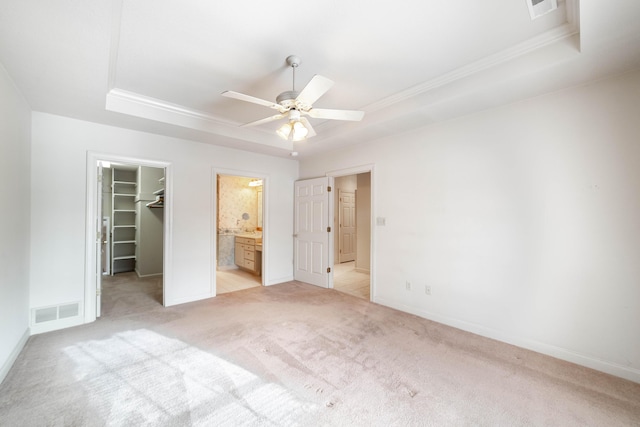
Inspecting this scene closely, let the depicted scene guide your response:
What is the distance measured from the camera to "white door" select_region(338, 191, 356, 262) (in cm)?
726

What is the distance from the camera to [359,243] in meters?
6.33

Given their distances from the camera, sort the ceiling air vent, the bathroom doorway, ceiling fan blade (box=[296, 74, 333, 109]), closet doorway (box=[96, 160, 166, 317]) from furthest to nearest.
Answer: the bathroom doorway → closet doorway (box=[96, 160, 166, 317]) → ceiling fan blade (box=[296, 74, 333, 109]) → the ceiling air vent

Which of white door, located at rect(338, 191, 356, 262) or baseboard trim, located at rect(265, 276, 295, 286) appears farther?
white door, located at rect(338, 191, 356, 262)

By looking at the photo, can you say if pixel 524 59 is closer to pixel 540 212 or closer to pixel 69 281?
pixel 540 212

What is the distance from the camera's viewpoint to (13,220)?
242 cm

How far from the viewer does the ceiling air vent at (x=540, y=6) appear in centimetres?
174

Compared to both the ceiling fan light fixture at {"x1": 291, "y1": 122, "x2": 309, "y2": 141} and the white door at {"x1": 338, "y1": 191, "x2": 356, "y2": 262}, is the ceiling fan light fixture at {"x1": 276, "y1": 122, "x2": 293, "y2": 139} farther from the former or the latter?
the white door at {"x1": 338, "y1": 191, "x2": 356, "y2": 262}

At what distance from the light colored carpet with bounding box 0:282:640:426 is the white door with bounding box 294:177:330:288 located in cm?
173

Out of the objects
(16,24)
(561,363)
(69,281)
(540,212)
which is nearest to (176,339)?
(69,281)

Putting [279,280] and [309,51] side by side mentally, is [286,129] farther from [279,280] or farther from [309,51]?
[279,280]

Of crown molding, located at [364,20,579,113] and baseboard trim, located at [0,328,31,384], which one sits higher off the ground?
crown molding, located at [364,20,579,113]

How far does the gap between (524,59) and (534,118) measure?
660 mm

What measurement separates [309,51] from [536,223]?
8.86ft

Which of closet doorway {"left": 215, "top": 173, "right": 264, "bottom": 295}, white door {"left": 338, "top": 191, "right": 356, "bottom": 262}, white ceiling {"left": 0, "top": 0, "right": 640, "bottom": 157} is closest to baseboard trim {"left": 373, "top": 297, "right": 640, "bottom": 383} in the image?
white ceiling {"left": 0, "top": 0, "right": 640, "bottom": 157}
